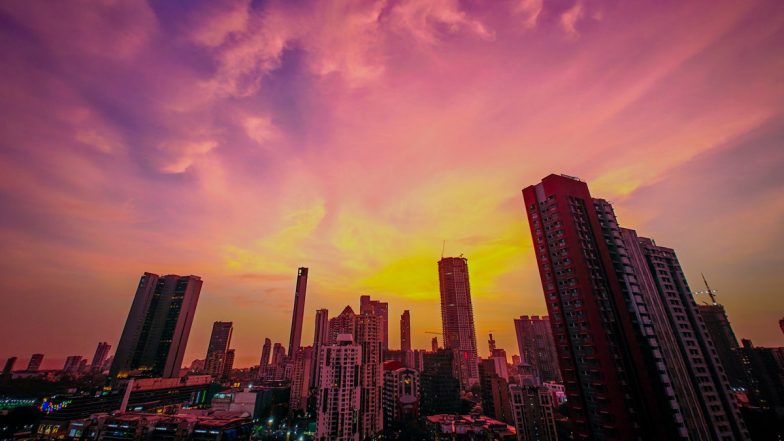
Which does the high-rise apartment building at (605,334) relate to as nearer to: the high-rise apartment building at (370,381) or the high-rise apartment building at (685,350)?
the high-rise apartment building at (685,350)

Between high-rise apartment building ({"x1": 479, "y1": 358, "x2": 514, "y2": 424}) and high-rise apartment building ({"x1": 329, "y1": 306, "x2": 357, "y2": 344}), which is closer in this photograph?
high-rise apartment building ({"x1": 479, "y1": 358, "x2": 514, "y2": 424})

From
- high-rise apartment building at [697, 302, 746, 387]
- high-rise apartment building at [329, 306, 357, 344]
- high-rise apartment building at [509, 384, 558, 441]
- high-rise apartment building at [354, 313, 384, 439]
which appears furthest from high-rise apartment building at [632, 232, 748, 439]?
high-rise apartment building at [329, 306, 357, 344]

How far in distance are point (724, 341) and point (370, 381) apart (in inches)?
4953

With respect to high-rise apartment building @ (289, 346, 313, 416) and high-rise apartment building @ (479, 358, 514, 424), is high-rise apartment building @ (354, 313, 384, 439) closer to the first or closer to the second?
high-rise apartment building @ (479, 358, 514, 424)

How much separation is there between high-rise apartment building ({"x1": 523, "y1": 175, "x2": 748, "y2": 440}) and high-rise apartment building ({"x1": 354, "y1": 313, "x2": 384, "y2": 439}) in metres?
65.5

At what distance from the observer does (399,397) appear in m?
114

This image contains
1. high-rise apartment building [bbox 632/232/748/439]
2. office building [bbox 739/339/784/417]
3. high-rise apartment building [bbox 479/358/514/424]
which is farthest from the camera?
high-rise apartment building [bbox 479/358/514/424]

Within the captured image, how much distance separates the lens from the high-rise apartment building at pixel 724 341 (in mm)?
102812

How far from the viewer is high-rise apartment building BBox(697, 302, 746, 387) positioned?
4048 inches

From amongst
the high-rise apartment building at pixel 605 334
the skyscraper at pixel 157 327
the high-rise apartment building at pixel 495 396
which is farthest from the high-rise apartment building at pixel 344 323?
the high-rise apartment building at pixel 605 334

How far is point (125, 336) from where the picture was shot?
170875 mm

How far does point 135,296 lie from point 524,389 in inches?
8422

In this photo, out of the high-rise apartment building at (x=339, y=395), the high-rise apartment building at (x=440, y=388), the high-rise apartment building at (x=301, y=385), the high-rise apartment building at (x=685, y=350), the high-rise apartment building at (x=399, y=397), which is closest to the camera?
the high-rise apartment building at (x=685, y=350)

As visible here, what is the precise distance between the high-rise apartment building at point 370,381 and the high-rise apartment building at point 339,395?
120 inches
